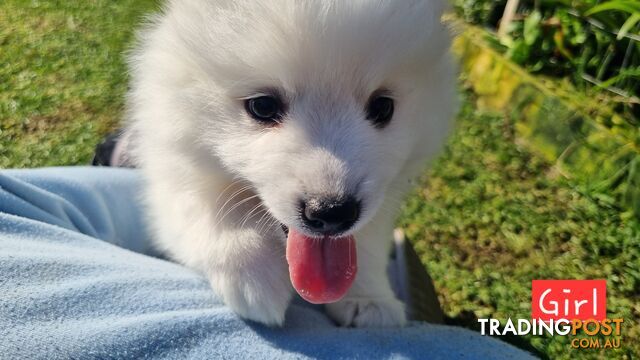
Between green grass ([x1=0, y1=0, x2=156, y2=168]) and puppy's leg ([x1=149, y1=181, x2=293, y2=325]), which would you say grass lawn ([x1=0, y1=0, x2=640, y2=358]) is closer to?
green grass ([x1=0, y1=0, x2=156, y2=168])

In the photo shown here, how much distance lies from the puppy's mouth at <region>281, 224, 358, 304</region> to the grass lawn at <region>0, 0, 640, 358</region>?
5.16ft

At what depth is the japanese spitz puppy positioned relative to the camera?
1.53m

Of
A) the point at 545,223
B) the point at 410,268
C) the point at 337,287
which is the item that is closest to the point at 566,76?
the point at 545,223

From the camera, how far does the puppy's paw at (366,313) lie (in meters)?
1.94

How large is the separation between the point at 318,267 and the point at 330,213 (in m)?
0.38

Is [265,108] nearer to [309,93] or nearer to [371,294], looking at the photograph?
[309,93]

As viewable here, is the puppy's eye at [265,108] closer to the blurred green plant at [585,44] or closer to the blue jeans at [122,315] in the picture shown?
the blue jeans at [122,315]

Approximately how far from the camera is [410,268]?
2.86 metres

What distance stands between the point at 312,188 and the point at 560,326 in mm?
2097

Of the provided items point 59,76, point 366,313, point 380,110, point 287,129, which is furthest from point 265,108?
point 59,76

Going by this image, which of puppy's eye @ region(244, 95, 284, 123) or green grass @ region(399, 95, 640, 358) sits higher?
puppy's eye @ region(244, 95, 284, 123)

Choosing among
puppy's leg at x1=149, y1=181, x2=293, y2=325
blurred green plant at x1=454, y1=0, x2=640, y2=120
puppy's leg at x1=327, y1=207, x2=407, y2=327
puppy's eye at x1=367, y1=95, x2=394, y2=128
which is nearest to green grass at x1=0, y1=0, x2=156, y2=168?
puppy's leg at x1=149, y1=181, x2=293, y2=325

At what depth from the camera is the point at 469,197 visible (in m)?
3.87

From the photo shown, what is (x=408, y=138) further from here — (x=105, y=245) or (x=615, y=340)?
(x=615, y=340)
